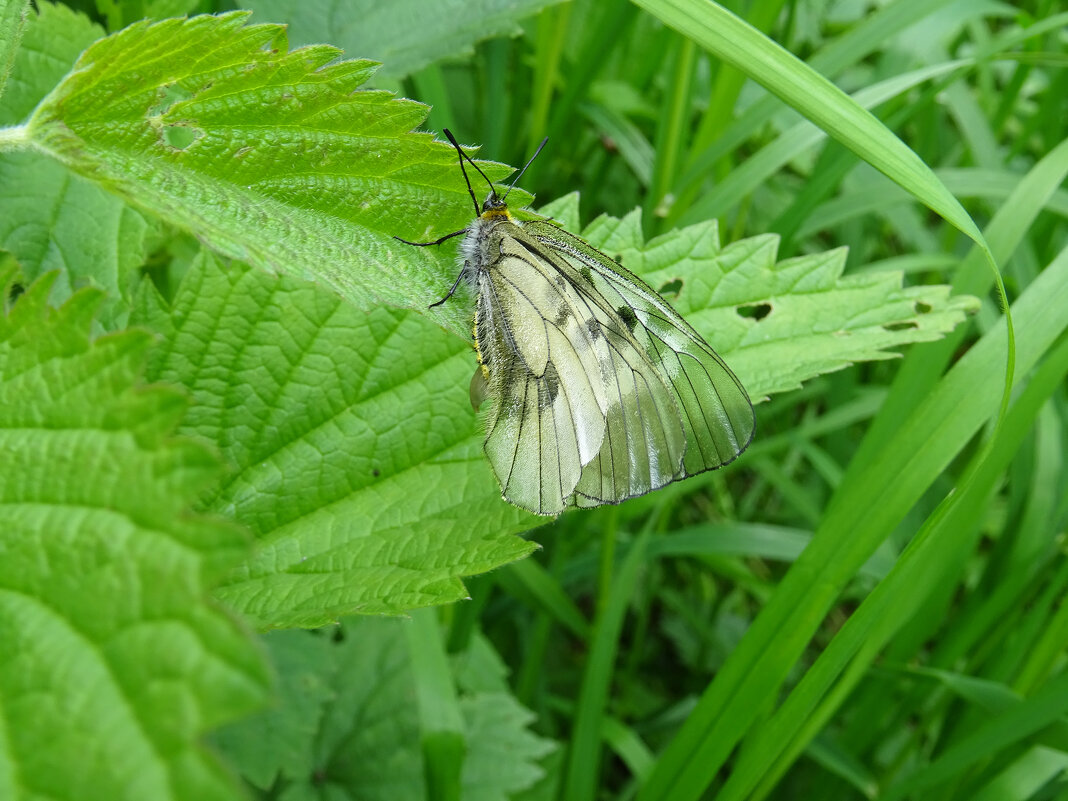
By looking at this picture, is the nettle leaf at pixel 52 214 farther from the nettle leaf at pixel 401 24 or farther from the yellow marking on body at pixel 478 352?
the yellow marking on body at pixel 478 352

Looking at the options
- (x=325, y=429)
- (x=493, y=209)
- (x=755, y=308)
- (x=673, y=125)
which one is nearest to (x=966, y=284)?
(x=755, y=308)

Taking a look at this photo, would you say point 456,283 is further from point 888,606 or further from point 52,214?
point 888,606

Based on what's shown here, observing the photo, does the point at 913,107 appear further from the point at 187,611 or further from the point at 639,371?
the point at 187,611

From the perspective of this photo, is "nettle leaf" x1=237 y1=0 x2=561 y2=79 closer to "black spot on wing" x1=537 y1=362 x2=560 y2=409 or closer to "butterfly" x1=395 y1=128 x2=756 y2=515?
"butterfly" x1=395 y1=128 x2=756 y2=515

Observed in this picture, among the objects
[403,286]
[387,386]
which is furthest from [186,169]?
[387,386]

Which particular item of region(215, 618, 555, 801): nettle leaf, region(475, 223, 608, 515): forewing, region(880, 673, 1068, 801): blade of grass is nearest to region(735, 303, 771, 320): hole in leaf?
region(475, 223, 608, 515): forewing
